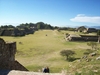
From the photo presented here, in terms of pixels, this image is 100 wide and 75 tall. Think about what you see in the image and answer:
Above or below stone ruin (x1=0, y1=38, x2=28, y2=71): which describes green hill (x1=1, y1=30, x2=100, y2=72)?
below

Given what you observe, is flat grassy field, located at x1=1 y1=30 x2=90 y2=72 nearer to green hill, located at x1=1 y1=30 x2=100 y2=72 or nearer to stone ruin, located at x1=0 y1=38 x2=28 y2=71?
green hill, located at x1=1 y1=30 x2=100 y2=72

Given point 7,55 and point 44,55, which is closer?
point 7,55

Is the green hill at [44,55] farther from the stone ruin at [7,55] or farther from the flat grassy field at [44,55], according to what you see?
the stone ruin at [7,55]

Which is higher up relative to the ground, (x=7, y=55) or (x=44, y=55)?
(x=7, y=55)

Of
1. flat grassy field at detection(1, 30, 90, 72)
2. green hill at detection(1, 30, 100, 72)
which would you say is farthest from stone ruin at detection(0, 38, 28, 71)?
flat grassy field at detection(1, 30, 90, 72)

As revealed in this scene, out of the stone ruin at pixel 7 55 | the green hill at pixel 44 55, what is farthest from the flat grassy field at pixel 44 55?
the stone ruin at pixel 7 55

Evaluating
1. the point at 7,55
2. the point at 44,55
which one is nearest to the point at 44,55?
the point at 44,55

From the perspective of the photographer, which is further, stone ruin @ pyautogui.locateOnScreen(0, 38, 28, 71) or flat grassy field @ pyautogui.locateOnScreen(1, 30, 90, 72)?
flat grassy field @ pyautogui.locateOnScreen(1, 30, 90, 72)

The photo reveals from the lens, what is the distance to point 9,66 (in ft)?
→ 37.3

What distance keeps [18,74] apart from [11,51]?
2.65 metres

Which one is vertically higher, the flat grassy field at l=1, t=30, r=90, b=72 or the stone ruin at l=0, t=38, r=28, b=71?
the stone ruin at l=0, t=38, r=28, b=71

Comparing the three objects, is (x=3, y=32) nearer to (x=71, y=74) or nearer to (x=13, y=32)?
(x=13, y=32)

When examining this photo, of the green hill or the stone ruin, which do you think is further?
the green hill

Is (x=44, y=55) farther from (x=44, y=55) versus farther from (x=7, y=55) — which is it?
(x=7, y=55)
